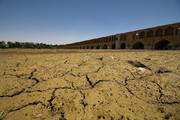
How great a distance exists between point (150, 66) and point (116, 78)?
35.3 inches

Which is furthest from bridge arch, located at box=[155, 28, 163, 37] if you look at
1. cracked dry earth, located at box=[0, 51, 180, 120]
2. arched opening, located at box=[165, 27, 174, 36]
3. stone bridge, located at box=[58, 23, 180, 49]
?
cracked dry earth, located at box=[0, 51, 180, 120]

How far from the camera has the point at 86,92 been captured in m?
1.04

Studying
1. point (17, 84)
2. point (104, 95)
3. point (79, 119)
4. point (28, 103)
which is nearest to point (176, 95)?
point (104, 95)

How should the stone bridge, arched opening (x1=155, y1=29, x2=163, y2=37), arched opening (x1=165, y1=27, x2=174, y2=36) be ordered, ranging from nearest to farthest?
the stone bridge → arched opening (x1=165, y1=27, x2=174, y2=36) → arched opening (x1=155, y1=29, x2=163, y2=37)

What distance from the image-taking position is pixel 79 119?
744 mm

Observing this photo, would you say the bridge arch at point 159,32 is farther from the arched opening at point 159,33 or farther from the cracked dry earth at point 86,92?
the cracked dry earth at point 86,92

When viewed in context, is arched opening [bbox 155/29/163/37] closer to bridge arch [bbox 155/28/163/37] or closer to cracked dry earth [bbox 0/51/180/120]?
bridge arch [bbox 155/28/163/37]

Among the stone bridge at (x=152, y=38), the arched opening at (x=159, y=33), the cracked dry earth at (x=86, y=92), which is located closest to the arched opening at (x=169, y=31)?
the stone bridge at (x=152, y=38)

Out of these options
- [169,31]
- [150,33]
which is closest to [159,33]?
[169,31]

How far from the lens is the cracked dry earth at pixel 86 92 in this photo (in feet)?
2.60

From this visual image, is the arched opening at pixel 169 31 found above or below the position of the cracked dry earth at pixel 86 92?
above

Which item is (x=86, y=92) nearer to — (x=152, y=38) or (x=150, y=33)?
(x=152, y=38)

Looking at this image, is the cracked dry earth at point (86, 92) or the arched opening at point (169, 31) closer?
the cracked dry earth at point (86, 92)

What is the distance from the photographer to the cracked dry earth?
79 centimetres
